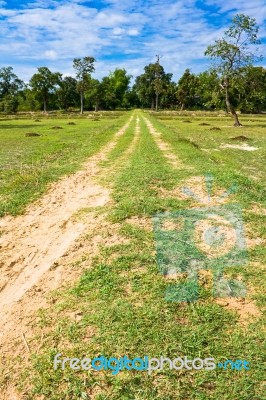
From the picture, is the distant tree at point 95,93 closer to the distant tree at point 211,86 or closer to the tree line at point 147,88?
the tree line at point 147,88

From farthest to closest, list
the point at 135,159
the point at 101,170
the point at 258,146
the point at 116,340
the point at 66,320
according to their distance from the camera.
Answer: the point at 258,146
the point at 135,159
the point at 101,170
the point at 66,320
the point at 116,340

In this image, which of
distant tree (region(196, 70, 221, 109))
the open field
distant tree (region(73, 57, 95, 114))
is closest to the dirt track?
the open field

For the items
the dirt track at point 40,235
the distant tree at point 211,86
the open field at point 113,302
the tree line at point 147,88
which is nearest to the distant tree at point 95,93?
the tree line at point 147,88

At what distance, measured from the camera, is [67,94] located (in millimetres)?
93875

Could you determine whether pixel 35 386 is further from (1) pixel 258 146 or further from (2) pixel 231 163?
(1) pixel 258 146

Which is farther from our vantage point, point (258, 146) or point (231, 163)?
point (258, 146)

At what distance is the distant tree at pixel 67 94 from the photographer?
92.4 meters

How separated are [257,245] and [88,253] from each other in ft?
9.93

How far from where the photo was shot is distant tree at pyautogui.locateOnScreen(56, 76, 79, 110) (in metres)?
92.4

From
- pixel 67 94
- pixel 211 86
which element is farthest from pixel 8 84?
pixel 211 86

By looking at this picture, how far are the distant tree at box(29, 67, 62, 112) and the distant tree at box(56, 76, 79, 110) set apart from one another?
10.5m

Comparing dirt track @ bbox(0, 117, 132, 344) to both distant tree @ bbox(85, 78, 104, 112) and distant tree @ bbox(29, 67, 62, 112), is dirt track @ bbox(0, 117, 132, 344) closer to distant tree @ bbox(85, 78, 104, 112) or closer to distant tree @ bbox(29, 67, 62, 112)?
distant tree @ bbox(29, 67, 62, 112)

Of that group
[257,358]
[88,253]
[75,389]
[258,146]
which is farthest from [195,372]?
[258,146]

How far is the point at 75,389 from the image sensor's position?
3062mm
